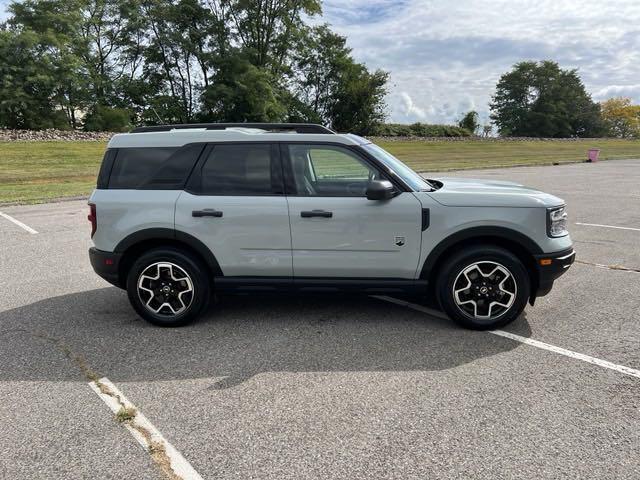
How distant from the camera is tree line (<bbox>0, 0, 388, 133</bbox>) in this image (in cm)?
3672

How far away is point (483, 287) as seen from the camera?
4.18 meters

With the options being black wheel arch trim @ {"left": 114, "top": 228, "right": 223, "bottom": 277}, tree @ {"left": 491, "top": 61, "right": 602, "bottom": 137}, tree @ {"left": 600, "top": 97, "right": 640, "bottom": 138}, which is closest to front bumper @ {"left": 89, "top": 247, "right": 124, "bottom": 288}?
black wheel arch trim @ {"left": 114, "top": 228, "right": 223, "bottom": 277}

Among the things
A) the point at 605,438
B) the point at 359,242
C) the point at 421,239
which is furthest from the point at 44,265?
the point at 605,438

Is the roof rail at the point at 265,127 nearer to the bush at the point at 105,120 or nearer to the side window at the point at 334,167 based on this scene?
the side window at the point at 334,167

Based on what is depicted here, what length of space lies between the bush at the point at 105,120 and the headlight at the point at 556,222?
38.1 meters

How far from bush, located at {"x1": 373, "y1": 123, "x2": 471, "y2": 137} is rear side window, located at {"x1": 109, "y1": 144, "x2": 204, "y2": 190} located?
5195cm

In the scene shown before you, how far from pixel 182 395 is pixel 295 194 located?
188 centimetres

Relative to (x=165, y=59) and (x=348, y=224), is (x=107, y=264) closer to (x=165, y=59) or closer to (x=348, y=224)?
(x=348, y=224)

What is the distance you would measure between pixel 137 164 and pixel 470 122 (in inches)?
2568

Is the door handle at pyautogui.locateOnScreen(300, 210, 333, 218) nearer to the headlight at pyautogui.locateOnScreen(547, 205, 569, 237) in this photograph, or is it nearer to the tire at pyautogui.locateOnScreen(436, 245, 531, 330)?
the tire at pyautogui.locateOnScreen(436, 245, 531, 330)

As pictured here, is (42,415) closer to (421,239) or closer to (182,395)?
(182,395)

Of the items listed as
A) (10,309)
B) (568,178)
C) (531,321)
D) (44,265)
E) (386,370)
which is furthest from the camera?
(568,178)

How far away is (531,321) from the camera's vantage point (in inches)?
175

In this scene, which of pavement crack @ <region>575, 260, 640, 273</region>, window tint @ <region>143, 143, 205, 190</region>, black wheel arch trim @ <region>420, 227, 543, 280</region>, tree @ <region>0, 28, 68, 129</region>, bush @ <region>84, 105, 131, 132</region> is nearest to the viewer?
black wheel arch trim @ <region>420, 227, 543, 280</region>
